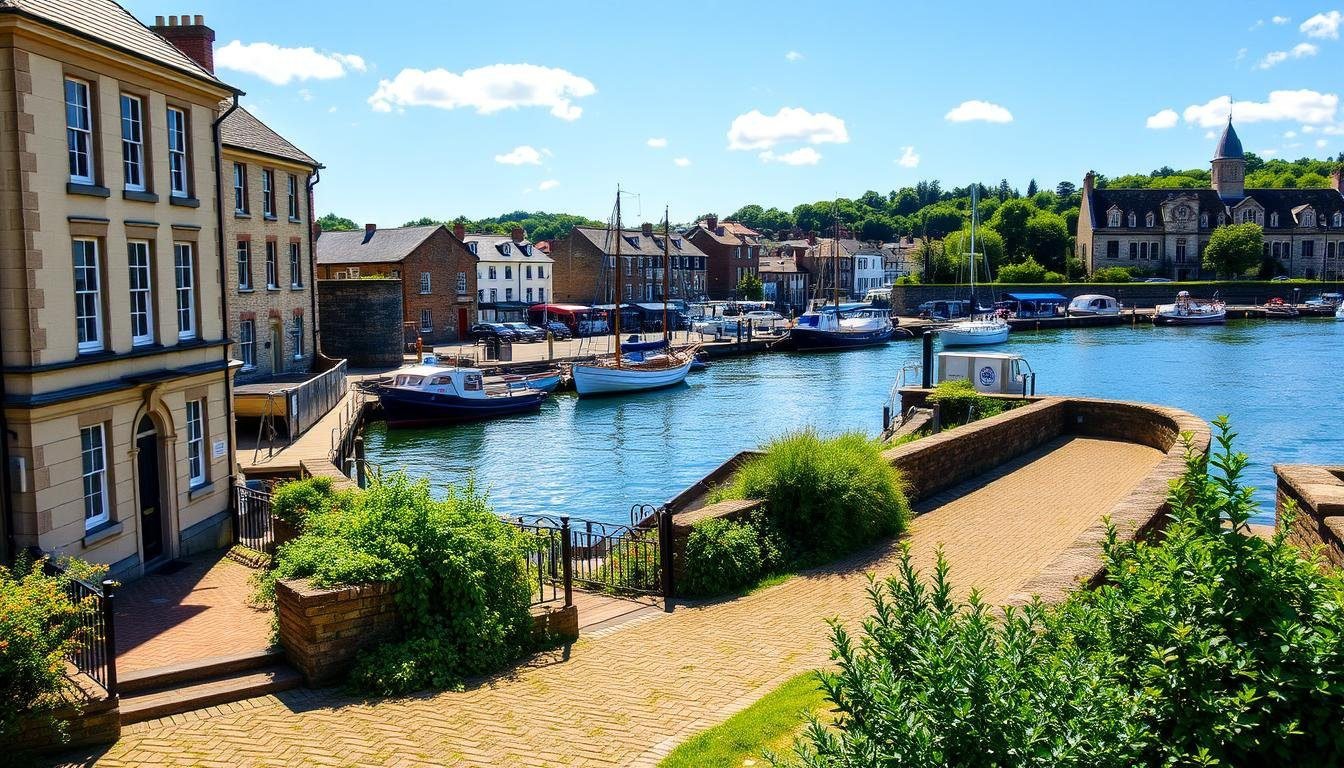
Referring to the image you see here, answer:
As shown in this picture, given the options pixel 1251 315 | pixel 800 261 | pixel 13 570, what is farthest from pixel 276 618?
pixel 800 261

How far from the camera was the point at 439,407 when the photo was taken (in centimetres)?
4641

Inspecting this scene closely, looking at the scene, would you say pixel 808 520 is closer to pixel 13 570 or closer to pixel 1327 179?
pixel 13 570

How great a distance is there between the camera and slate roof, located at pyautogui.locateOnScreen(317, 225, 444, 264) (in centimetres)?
6862

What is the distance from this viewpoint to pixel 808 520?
15.0 m

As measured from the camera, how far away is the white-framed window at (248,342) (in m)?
39.8

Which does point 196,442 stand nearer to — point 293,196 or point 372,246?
point 293,196

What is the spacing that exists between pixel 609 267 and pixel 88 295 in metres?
82.4

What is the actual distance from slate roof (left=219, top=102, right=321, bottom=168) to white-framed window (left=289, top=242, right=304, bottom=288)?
3619 millimetres

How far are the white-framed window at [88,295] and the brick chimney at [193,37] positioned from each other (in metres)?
15.1

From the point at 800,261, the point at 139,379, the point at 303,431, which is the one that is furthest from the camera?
the point at 800,261

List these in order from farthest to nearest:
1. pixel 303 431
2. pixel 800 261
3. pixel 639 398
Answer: pixel 800 261, pixel 639 398, pixel 303 431

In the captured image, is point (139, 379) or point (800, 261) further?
point (800, 261)

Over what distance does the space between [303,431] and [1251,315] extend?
102 metres

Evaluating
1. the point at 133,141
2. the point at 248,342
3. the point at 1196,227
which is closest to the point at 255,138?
the point at 248,342
